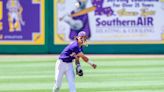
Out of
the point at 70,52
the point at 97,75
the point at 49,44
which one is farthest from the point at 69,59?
the point at 49,44

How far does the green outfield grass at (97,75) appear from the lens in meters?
15.9

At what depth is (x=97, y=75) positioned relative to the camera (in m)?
18.9

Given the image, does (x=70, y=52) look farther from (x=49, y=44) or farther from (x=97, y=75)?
(x=49, y=44)

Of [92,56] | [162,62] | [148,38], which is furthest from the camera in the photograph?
[148,38]

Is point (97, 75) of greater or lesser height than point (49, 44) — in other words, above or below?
above

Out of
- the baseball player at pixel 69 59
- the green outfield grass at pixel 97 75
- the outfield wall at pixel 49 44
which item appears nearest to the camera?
the baseball player at pixel 69 59

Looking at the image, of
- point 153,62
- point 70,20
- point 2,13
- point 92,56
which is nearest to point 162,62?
point 153,62

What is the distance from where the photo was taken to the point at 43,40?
2811cm

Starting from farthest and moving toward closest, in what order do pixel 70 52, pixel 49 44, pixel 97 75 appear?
pixel 49 44, pixel 97 75, pixel 70 52

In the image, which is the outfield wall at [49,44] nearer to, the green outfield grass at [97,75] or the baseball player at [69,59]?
the green outfield grass at [97,75]

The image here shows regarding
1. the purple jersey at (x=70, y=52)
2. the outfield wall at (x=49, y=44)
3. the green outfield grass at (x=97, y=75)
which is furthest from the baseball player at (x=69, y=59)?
the outfield wall at (x=49, y=44)

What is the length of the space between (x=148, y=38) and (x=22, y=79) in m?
12.0

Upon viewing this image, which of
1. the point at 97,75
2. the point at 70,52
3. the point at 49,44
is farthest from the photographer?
the point at 49,44

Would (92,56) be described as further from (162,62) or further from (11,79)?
(11,79)
